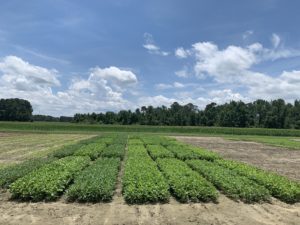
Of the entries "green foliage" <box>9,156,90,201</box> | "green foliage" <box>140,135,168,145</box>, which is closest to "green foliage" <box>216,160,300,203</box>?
"green foliage" <box>9,156,90,201</box>

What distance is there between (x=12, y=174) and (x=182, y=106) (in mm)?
158073

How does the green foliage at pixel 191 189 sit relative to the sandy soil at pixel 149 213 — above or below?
above

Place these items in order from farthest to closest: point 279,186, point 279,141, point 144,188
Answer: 1. point 279,141
2. point 279,186
3. point 144,188

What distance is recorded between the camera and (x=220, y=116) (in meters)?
136

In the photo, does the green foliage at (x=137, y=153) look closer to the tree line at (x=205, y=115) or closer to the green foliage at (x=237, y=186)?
the green foliage at (x=237, y=186)

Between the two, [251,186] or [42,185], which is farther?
[251,186]

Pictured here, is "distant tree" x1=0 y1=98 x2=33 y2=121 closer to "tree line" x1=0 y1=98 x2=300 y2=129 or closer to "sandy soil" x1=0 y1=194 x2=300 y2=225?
"tree line" x1=0 y1=98 x2=300 y2=129

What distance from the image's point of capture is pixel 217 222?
29.5 ft

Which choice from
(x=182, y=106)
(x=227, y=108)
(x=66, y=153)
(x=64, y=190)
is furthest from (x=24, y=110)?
(x=64, y=190)

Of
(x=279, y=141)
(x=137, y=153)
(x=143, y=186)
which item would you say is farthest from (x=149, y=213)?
(x=279, y=141)

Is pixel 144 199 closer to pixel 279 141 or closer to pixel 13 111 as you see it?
pixel 279 141

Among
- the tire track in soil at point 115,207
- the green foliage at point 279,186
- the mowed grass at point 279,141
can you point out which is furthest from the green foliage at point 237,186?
the mowed grass at point 279,141

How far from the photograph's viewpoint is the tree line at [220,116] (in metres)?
124

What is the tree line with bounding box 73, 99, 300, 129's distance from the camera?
123688 millimetres
